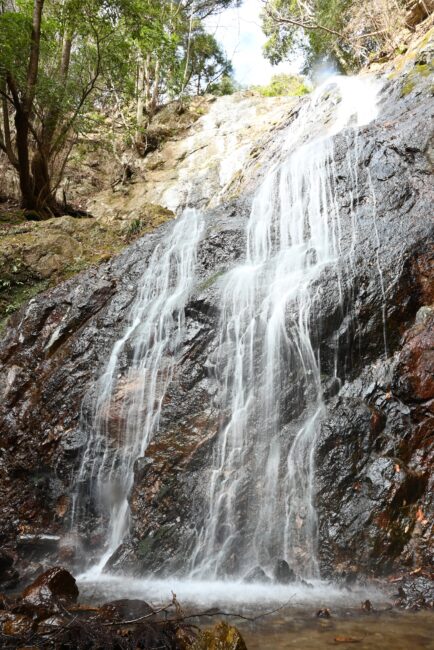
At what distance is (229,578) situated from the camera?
518 centimetres

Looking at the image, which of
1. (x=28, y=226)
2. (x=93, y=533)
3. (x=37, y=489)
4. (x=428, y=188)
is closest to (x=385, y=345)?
(x=428, y=188)

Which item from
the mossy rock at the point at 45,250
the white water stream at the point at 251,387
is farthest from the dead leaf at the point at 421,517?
the mossy rock at the point at 45,250

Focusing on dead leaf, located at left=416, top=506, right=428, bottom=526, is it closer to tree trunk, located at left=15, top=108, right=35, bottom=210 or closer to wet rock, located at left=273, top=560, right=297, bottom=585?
wet rock, located at left=273, top=560, right=297, bottom=585

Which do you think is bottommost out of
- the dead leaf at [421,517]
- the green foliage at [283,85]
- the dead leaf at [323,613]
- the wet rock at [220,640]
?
the dead leaf at [323,613]

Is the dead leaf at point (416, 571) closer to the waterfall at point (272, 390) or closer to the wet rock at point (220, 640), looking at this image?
the waterfall at point (272, 390)

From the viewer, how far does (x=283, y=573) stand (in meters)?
5.06

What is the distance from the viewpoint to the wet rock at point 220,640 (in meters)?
3.03

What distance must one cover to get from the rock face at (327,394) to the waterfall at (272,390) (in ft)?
0.54

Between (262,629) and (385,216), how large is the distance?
624 cm

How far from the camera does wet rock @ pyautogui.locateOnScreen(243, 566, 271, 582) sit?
5.07 m

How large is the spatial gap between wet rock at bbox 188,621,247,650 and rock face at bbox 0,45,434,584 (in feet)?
7.64

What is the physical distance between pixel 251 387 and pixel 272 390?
0.30 meters

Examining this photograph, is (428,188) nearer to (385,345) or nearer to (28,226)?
(385,345)

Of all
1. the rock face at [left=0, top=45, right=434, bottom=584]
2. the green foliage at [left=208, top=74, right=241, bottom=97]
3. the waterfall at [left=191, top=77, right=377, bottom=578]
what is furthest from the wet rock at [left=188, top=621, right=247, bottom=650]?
the green foliage at [left=208, top=74, right=241, bottom=97]
